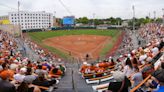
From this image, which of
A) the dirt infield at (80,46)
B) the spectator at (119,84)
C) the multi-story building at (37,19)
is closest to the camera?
the spectator at (119,84)

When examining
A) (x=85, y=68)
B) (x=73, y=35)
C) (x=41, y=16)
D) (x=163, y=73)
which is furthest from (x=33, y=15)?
(x=163, y=73)

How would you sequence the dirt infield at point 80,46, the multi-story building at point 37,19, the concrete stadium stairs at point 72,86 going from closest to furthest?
1. the concrete stadium stairs at point 72,86
2. the dirt infield at point 80,46
3. the multi-story building at point 37,19

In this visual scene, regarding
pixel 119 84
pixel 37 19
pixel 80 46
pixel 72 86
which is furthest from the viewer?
pixel 37 19

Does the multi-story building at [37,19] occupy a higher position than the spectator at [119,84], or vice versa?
the multi-story building at [37,19]

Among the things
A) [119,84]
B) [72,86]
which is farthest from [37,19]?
[119,84]

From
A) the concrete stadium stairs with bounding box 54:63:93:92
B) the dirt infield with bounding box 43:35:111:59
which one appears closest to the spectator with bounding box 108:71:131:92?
the concrete stadium stairs with bounding box 54:63:93:92

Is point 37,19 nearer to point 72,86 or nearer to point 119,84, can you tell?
point 72,86

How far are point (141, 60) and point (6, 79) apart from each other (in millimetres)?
5116

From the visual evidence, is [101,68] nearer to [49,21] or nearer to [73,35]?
[73,35]

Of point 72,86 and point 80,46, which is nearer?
point 72,86

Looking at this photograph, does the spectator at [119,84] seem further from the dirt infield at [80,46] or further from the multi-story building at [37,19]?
the multi-story building at [37,19]

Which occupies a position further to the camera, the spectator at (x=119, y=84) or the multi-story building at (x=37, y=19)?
the multi-story building at (x=37, y=19)

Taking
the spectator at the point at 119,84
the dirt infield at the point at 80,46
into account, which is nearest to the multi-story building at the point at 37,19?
the dirt infield at the point at 80,46

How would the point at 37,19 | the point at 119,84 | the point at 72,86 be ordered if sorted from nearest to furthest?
the point at 119,84
the point at 72,86
the point at 37,19
